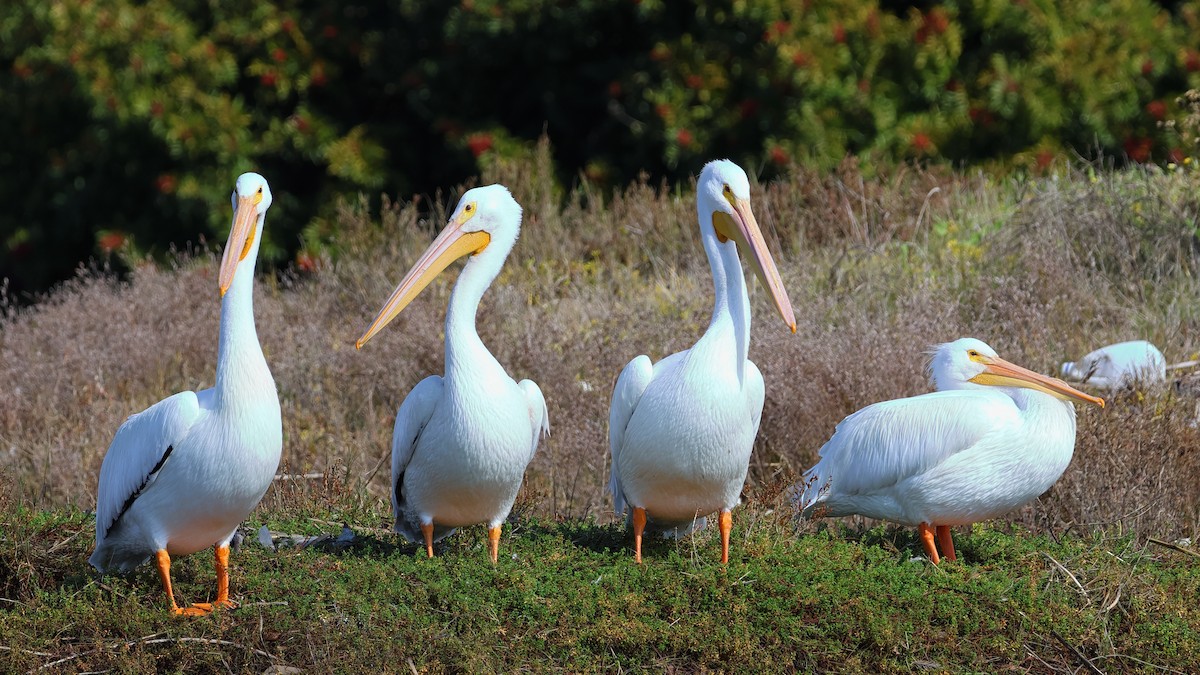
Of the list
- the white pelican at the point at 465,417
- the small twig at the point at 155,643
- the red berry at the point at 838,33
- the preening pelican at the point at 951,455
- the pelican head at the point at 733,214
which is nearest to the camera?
the small twig at the point at 155,643

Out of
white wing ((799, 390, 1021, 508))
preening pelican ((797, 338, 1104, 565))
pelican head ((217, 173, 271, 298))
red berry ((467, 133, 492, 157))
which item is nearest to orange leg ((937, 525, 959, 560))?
preening pelican ((797, 338, 1104, 565))

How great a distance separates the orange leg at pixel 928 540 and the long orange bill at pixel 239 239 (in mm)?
2500

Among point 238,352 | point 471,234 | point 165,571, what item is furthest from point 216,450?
point 471,234

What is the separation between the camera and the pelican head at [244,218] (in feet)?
13.7

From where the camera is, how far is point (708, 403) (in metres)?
4.54

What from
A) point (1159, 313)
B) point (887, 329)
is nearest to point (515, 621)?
point (887, 329)

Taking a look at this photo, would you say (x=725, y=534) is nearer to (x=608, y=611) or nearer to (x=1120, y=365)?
(x=608, y=611)

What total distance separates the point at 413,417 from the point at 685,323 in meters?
2.86

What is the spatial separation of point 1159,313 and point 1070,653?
3.58 meters

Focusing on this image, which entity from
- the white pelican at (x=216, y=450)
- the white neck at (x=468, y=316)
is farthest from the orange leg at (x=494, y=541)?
the white pelican at (x=216, y=450)

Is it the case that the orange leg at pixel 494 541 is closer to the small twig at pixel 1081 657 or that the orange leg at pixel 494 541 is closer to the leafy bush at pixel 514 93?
the small twig at pixel 1081 657

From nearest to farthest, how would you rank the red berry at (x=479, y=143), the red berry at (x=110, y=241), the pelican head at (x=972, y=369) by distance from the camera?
the pelican head at (x=972, y=369)
the red berry at (x=479, y=143)
the red berry at (x=110, y=241)

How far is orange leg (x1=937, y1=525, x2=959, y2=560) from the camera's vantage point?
16.7 ft

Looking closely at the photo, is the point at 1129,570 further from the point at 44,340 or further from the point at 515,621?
the point at 44,340
